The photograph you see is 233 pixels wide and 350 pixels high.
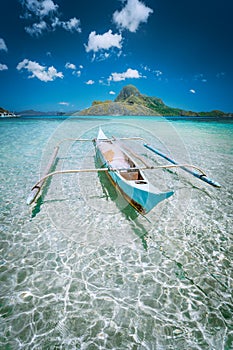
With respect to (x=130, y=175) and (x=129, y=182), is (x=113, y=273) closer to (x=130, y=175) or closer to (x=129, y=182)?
(x=129, y=182)

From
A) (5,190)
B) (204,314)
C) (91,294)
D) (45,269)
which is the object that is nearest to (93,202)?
(45,269)

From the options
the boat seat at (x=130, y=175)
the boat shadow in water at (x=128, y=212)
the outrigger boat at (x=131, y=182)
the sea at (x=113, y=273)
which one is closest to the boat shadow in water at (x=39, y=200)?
the sea at (x=113, y=273)

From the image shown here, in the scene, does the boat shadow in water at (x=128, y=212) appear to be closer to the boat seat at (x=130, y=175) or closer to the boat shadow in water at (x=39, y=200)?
the boat seat at (x=130, y=175)

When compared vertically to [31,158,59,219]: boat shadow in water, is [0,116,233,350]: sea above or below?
below

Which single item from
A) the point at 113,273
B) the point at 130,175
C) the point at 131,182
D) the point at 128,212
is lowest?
the point at 113,273

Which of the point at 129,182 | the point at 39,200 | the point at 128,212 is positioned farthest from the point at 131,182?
the point at 39,200

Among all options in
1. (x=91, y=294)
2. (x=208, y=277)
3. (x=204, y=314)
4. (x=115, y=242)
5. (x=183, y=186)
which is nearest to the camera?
(x=204, y=314)

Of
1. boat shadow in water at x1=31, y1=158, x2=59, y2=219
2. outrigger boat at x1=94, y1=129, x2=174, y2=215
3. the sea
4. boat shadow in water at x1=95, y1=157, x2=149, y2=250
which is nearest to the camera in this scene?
the sea

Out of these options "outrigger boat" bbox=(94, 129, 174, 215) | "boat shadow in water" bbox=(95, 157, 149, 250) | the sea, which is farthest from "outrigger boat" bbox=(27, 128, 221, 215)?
the sea

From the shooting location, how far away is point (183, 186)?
6.99 metres

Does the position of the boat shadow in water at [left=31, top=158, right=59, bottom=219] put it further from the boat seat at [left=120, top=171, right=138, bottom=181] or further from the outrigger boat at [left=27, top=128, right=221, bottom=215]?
the boat seat at [left=120, top=171, right=138, bottom=181]

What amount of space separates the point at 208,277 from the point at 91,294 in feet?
7.22

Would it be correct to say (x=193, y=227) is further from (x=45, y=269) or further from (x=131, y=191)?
(x=45, y=269)

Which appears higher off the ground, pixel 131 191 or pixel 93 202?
pixel 131 191
